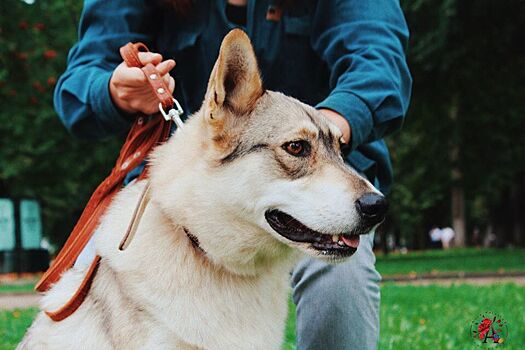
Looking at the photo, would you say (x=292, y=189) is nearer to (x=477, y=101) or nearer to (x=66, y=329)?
(x=66, y=329)

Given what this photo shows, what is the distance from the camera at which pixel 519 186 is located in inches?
1140

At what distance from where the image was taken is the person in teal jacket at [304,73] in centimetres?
340

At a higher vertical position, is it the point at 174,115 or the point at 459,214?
the point at 174,115

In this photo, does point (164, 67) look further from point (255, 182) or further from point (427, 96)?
point (427, 96)

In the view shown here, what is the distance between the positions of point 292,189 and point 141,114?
994 millimetres

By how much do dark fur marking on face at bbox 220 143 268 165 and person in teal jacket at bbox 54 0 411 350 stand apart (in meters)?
0.40

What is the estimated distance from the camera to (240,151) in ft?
10.1

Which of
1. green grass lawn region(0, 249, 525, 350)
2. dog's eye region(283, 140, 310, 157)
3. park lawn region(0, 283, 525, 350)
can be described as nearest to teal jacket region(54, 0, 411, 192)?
dog's eye region(283, 140, 310, 157)

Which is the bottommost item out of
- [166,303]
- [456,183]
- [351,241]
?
[456,183]

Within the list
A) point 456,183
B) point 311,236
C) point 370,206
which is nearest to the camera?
point 370,206

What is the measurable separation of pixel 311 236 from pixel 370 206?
0.27 metres

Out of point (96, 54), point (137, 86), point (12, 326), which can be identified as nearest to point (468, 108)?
point (12, 326)

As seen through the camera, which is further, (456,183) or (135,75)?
(456,183)

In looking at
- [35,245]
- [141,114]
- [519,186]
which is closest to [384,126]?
[141,114]
